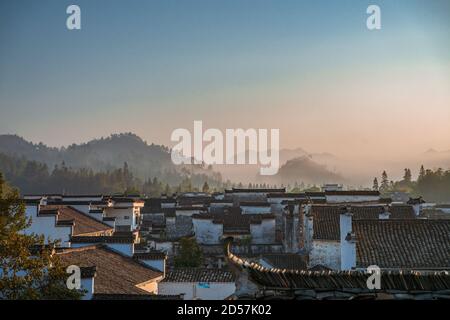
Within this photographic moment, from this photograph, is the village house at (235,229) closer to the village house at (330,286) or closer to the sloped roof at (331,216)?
the sloped roof at (331,216)

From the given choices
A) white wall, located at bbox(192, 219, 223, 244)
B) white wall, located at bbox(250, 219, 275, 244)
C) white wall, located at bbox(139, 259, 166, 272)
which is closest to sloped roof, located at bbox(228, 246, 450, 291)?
white wall, located at bbox(139, 259, 166, 272)

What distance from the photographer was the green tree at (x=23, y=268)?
9297 mm

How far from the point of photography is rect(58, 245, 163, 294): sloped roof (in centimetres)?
1312

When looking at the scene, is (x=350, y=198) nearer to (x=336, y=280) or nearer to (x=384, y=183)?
(x=336, y=280)

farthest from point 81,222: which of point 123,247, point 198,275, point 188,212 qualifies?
point 188,212

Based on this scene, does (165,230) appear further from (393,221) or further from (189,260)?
(393,221)

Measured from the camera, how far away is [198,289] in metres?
17.9

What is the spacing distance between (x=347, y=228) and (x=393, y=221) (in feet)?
5.60

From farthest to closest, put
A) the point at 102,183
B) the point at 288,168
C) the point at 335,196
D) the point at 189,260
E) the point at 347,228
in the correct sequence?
1. the point at 288,168
2. the point at 102,183
3. the point at 335,196
4. the point at 189,260
5. the point at 347,228

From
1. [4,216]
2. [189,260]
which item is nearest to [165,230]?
[189,260]

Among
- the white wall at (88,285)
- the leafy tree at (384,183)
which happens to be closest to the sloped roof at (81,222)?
the white wall at (88,285)

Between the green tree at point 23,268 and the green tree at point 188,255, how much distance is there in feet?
48.8

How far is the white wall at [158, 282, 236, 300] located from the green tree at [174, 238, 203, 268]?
23.0 ft
